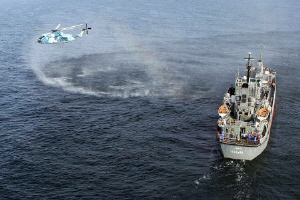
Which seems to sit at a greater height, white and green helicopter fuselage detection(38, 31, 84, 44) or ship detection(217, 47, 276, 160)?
white and green helicopter fuselage detection(38, 31, 84, 44)

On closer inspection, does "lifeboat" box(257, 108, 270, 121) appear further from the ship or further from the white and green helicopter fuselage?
the white and green helicopter fuselage

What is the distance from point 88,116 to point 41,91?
99.3 feet

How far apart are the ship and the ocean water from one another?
2901 mm

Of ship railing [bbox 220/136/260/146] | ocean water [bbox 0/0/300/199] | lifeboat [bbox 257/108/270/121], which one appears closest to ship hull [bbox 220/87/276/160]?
ship railing [bbox 220/136/260/146]

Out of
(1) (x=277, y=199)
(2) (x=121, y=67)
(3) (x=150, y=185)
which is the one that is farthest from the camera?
(2) (x=121, y=67)

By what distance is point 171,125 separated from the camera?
94.8 m

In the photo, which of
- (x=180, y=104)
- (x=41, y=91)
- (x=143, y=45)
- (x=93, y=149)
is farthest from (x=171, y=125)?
(x=143, y=45)

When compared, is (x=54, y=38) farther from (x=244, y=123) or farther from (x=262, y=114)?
(x=262, y=114)

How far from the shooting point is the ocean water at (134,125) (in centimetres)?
6956

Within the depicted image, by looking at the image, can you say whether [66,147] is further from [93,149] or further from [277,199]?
[277,199]

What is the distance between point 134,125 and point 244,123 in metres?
31.0

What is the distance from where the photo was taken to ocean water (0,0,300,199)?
6956 cm

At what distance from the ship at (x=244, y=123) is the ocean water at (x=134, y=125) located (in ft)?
9.52

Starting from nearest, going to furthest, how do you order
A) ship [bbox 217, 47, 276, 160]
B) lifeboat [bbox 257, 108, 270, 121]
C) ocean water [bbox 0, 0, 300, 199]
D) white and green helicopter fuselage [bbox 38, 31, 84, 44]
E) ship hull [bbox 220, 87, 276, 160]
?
ocean water [bbox 0, 0, 300, 199] → ship hull [bbox 220, 87, 276, 160] → ship [bbox 217, 47, 276, 160] → lifeboat [bbox 257, 108, 270, 121] → white and green helicopter fuselage [bbox 38, 31, 84, 44]
